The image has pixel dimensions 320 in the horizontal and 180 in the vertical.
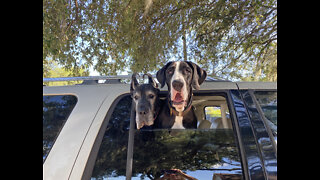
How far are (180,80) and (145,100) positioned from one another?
38 cm

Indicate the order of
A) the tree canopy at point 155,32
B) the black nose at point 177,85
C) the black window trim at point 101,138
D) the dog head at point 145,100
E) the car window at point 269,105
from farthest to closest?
1. the tree canopy at point 155,32
2. the black nose at point 177,85
3. the dog head at point 145,100
4. the car window at point 269,105
5. the black window trim at point 101,138

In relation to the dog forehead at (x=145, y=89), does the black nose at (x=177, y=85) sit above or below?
above

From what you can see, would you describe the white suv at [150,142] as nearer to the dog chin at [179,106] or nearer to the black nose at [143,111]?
the black nose at [143,111]

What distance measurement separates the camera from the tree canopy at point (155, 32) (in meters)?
4.85

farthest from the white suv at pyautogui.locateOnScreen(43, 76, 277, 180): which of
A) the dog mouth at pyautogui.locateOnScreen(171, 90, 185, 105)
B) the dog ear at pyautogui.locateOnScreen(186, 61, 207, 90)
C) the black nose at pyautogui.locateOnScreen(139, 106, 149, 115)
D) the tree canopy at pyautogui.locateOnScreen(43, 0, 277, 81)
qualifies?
the tree canopy at pyautogui.locateOnScreen(43, 0, 277, 81)

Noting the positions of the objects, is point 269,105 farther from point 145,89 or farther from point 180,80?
point 145,89

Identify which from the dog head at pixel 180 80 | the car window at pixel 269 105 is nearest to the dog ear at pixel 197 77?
the dog head at pixel 180 80

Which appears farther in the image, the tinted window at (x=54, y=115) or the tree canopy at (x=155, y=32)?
the tree canopy at (x=155, y=32)

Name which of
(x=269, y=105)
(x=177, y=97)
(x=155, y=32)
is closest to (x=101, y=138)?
(x=177, y=97)

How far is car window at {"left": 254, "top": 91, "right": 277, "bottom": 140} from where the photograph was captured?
165 cm

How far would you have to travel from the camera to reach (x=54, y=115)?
1.81m

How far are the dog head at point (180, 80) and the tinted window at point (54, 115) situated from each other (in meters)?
0.87
